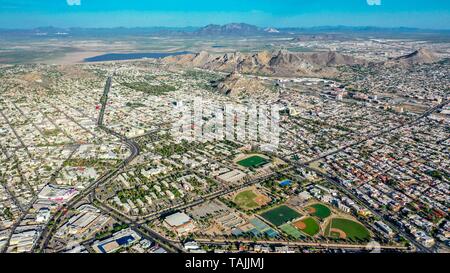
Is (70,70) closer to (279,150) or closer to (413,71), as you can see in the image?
(279,150)

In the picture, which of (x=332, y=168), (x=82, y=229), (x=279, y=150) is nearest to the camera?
(x=82, y=229)

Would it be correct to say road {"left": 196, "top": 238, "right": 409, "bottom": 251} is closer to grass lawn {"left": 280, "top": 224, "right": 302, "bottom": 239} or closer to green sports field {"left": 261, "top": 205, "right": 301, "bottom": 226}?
grass lawn {"left": 280, "top": 224, "right": 302, "bottom": 239}

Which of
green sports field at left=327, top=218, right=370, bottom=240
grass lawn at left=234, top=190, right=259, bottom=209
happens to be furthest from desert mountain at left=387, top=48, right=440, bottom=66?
green sports field at left=327, top=218, right=370, bottom=240

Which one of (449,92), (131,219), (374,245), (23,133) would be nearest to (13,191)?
(131,219)

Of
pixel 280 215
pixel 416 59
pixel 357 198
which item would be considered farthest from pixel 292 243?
pixel 416 59

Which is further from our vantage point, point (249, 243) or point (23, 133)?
point (23, 133)
